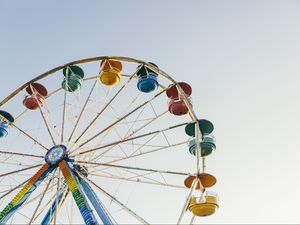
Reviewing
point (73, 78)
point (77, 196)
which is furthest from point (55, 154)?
point (73, 78)

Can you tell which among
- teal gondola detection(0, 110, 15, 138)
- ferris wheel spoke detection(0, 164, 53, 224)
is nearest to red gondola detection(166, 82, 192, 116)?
ferris wheel spoke detection(0, 164, 53, 224)

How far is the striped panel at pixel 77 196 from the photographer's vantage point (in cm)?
839

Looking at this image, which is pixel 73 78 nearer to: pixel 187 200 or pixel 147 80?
pixel 147 80

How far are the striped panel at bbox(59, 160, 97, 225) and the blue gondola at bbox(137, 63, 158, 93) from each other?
11.4ft

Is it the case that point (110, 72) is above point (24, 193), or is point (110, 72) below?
above

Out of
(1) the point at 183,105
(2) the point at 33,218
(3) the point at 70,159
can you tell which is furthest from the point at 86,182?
(1) the point at 183,105

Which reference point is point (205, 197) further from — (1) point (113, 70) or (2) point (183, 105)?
(1) point (113, 70)

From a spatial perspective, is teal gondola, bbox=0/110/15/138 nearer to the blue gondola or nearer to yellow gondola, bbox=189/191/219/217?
the blue gondola

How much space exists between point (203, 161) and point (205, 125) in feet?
3.49

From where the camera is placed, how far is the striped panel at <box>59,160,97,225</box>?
27.5 ft

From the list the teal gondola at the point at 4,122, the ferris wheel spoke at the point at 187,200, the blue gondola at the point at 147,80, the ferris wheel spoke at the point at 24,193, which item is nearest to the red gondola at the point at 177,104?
the blue gondola at the point at 147,80

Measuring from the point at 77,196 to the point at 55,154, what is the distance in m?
2.12

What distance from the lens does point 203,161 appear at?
1156 centimetres

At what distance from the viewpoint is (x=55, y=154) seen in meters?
10.8
